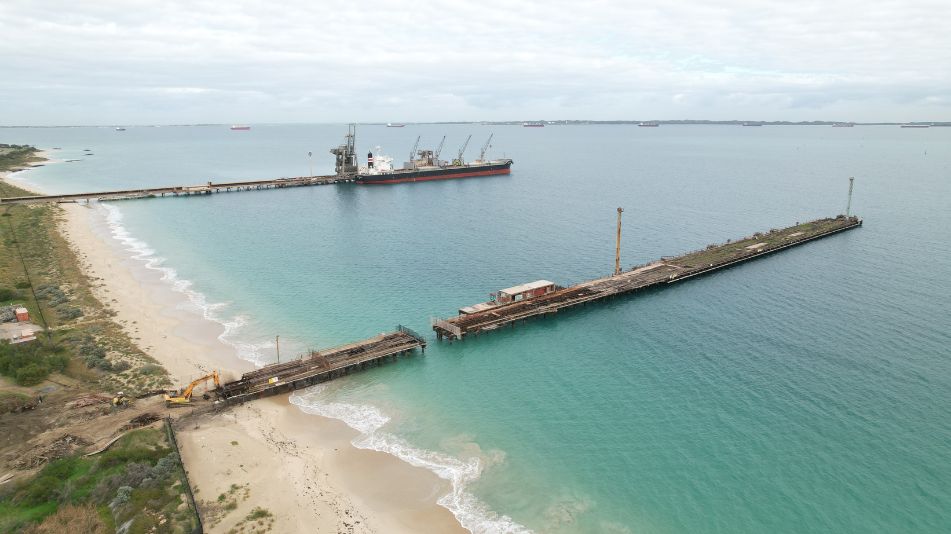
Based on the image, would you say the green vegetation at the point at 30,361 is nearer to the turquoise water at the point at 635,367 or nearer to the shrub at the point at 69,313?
the shrub at the point at 69,313

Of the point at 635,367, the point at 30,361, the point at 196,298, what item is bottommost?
the point at 635,367

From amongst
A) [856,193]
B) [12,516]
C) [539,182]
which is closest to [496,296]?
[12,516]

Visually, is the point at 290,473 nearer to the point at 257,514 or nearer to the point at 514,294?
the point at 257,514

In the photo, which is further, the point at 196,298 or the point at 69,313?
the point at 196,298

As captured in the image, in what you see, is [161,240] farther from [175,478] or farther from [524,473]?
[524,473]

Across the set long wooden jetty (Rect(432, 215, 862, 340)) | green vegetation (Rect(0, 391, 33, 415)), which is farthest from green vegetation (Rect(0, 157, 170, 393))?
long wooden jetty (Rect(432, 215, 862, 340))

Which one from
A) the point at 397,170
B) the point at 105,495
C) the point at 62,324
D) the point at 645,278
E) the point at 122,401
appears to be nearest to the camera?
the point at 105,495

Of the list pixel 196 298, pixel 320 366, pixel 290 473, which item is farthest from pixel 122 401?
pixel 196 298

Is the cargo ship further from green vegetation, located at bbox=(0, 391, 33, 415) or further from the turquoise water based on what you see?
green vegetation, located at bbox=(0, 391, 33, 415)
